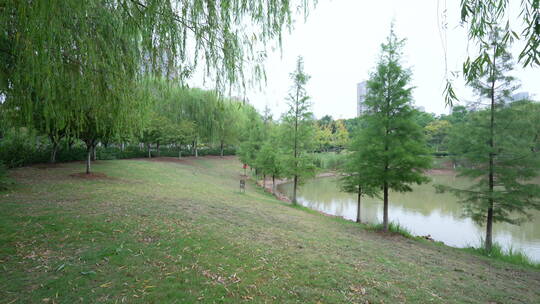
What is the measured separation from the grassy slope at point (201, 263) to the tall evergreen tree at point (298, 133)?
6918mm

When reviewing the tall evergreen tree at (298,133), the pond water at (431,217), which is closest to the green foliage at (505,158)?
the pond water at (431,217)

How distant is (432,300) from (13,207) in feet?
29.6

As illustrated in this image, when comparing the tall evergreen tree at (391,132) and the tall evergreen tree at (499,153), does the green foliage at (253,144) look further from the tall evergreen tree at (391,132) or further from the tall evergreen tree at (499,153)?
the tall evergreen tree at (499,153)

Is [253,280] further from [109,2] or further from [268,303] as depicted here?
[109,2]

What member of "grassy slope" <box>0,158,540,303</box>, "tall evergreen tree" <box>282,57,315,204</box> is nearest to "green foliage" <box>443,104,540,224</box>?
"grassy slope" <box>0,158,540,303</box>

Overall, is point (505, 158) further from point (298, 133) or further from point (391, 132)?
point (298, 133)

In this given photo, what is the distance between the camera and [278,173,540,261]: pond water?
34.4 ft

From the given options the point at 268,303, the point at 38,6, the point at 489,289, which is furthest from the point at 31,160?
the point at 489,289

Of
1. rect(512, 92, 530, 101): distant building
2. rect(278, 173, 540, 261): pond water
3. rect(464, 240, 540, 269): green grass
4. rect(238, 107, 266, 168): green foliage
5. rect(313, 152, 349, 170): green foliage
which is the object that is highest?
rect(512, 92, 530, 101): distant building

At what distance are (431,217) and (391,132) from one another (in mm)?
7375

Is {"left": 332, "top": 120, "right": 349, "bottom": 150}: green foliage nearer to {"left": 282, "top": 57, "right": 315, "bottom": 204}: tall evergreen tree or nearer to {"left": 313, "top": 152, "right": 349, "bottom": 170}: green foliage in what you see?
{"left": 313, "top": 152, "right": 349, "bottom": 170}: green foliage

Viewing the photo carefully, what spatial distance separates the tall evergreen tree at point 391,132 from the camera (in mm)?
8992

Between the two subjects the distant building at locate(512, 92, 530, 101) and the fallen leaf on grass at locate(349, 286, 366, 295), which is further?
the distant building at locate(512, 92, 530, 101)

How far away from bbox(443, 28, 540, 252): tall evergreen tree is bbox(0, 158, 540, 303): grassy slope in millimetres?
2154
